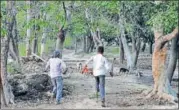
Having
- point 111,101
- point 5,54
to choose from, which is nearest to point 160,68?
point 111,101

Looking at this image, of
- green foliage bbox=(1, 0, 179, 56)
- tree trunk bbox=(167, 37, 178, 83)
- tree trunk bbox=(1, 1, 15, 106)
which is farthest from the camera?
tree trunk bbox=(167, 37, 178, 83)

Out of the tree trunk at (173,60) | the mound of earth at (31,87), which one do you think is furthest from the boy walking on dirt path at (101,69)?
the tree trunk at (173,60)

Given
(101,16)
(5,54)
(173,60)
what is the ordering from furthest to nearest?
1. (101,16)
2. (173,60)
3. (5,54)

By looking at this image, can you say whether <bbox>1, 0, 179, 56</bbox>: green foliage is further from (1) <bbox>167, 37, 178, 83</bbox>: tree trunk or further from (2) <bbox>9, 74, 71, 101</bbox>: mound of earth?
(2) <bbox>9, 74, 71, 101</bbox>: mound of earth

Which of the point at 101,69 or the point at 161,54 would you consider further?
the point at 161,54

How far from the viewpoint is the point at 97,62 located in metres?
14.2

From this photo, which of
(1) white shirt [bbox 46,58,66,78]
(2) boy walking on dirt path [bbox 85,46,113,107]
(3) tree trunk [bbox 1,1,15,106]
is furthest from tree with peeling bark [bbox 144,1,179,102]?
(3) tree trunk [bbox 1,1,15,106]

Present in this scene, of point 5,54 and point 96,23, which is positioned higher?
point 96,23

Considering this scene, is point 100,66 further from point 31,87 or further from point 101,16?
point 101,16

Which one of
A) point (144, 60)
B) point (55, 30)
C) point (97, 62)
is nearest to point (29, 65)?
point (55, 30)

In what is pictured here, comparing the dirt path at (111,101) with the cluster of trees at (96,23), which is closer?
the dirt path at (111,101)

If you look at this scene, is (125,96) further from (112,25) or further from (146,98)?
(112,25)

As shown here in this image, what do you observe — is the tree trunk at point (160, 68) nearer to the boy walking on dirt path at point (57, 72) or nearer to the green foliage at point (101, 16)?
the green foliage at point (101, 16)

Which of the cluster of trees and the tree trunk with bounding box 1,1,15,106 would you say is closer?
the tree trunk with bounding box 1,1,15,106
